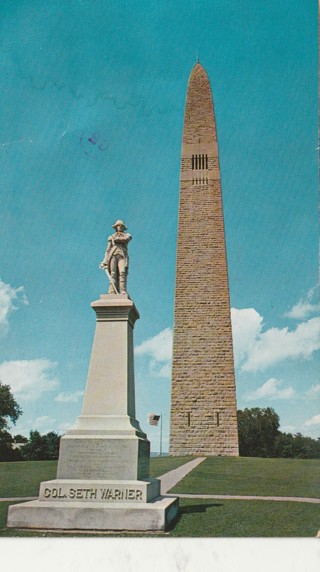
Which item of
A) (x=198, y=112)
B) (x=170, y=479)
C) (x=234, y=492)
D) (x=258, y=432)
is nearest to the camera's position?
(x=234, y=492)

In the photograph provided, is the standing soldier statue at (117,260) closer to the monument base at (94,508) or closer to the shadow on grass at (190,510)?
the monument base at (94,508)

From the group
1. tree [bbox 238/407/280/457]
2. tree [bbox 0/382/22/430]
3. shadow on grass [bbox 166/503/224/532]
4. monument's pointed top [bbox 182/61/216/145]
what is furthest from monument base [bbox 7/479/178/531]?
tree [bbox 238/407/280/457]

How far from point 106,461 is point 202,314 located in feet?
72.0

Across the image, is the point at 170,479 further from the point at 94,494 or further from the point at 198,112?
the point at 198,112

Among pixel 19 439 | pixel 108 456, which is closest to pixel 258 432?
pixel 19 439

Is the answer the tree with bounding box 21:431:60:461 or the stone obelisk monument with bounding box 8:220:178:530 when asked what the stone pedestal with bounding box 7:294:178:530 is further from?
the tree with bounding box 21:431:60:461

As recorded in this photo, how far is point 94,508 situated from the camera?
696 cm

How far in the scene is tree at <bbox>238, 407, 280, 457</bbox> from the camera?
3612 centimetres

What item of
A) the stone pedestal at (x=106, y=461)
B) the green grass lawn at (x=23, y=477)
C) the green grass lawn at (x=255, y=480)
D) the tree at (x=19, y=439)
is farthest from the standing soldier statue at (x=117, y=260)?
the tree at (x=19, y=439)

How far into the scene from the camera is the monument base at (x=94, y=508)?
685 cm

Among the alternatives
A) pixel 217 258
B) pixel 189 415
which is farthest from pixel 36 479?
pixel 217 258

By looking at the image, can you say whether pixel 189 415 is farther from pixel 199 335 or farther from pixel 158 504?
pixel 158 504

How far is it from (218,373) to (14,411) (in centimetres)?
1464

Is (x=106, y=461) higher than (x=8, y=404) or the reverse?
the reverse
